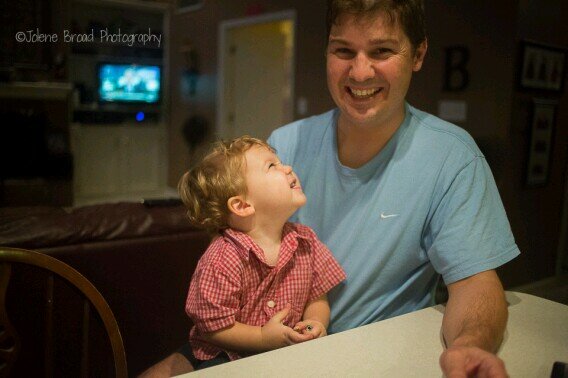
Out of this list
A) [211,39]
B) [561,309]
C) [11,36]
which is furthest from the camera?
[211,39]

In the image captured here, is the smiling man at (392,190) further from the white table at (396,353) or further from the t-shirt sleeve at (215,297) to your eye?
the t-shirt sleeve at (215,297)

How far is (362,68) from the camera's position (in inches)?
50.4

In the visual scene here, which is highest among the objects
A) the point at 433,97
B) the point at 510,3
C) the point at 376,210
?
the point at 510,3

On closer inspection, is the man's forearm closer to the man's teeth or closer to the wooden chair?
the man's teeth

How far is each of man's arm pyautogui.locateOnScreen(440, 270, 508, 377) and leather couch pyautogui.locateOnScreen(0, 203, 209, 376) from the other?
0.99 m

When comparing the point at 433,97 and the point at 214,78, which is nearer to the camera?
the point at 433,97

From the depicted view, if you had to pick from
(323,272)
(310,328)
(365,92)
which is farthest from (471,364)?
(365,92)

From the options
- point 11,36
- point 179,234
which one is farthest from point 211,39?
point 179,234

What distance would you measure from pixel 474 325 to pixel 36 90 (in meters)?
4.65

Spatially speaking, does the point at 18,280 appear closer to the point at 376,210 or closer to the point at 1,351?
the point at 1,351

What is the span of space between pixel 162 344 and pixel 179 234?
0.39 meters

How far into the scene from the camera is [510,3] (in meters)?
3.38

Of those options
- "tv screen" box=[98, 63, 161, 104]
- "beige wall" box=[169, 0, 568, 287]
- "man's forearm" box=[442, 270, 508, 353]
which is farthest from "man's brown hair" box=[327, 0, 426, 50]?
"tv screen" box=[98, 63, 161, 104]

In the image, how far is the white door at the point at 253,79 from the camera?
6355 mm
